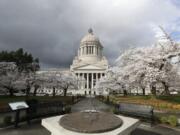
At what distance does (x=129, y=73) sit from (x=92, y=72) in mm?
71616

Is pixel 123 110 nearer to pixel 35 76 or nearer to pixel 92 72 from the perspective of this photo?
pixel 35 76

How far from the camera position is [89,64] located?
303ft

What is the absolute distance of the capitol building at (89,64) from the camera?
91562 mm

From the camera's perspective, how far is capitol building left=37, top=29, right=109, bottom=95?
91562 millimetres

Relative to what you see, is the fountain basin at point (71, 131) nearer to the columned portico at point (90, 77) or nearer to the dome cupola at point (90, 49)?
the columned portico at point (90, 77)

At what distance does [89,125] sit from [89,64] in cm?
8631

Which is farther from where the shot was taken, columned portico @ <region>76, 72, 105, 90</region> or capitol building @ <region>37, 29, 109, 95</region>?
columned portico @ <region>76, 72, 105, 90</region>

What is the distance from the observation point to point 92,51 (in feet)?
324

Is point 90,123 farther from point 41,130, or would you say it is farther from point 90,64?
Result: point 90,64

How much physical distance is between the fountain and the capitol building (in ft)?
262

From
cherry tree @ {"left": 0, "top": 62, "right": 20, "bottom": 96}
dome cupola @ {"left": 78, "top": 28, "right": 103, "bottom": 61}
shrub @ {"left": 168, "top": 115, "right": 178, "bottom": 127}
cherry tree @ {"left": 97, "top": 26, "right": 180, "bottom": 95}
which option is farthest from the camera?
dome cupola @ {"left": 78, "top": 28, "right": 103, "bottom": 61}

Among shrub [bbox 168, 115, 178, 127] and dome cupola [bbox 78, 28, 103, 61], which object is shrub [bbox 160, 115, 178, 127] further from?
dome cupola [bbox 78, 28, 103, 61]

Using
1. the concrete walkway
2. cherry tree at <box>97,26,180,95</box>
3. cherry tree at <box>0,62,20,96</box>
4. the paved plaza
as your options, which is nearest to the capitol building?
cherry tree at <box>0,62,20,96</box>

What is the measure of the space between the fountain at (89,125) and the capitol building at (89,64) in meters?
80.0
